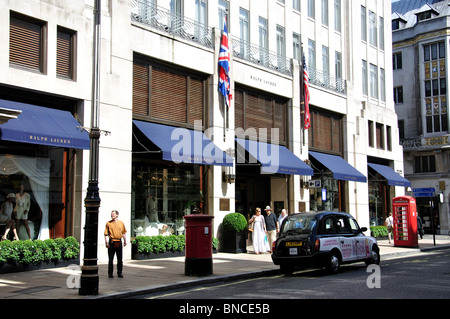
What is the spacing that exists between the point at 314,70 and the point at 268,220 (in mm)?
11531

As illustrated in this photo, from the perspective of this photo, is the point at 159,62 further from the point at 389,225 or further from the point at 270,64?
the point at 389,225

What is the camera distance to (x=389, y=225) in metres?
30.3

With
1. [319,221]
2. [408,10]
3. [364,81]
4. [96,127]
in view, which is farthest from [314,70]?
[408,10]

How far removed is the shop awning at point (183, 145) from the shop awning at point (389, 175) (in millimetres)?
16193

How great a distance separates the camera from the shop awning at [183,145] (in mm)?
18062

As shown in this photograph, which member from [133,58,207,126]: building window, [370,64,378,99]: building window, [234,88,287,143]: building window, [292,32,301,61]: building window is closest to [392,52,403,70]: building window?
[370,64,378,99]: building window

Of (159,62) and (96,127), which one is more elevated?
(159,62)

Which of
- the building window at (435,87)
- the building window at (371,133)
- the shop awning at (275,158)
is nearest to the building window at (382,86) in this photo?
the building window at (371,133)

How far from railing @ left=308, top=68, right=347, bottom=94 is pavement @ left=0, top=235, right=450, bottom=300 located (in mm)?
14076

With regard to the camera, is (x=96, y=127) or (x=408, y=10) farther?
(x=408, y=10)

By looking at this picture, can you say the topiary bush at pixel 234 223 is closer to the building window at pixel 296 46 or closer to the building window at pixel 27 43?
the building window at pixel 27 43

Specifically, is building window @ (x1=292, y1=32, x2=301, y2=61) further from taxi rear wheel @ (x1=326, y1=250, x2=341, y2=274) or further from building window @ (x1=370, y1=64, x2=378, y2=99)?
taxi rear wheel @ (x1=326, y1=250, x2=341, y2=274)

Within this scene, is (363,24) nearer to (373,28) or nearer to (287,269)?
(373,28)

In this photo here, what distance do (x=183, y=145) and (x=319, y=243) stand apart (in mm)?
7087
